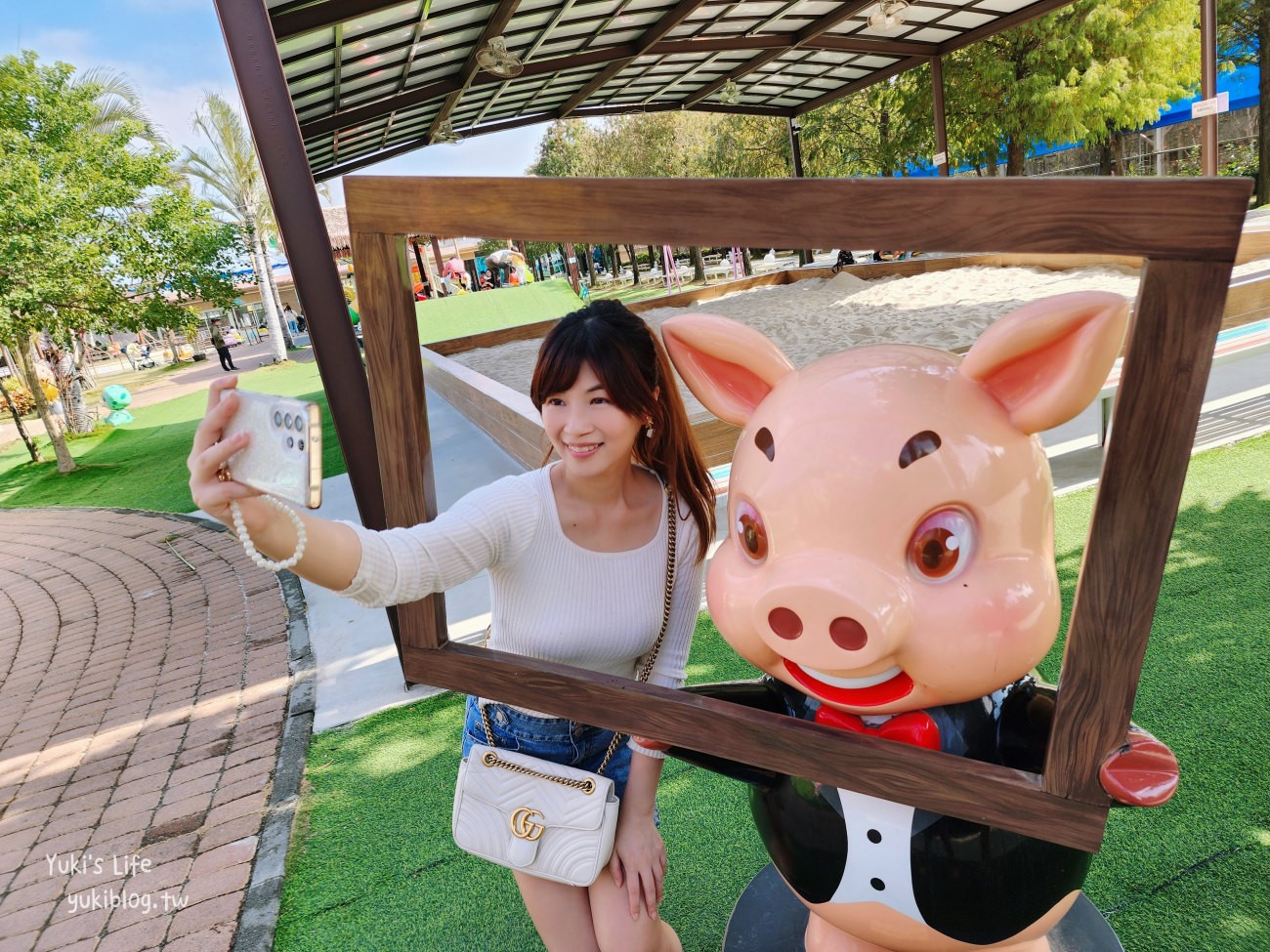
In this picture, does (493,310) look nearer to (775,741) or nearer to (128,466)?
(128,466)

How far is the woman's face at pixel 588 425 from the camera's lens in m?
1.62

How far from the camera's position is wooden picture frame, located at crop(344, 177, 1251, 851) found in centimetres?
91

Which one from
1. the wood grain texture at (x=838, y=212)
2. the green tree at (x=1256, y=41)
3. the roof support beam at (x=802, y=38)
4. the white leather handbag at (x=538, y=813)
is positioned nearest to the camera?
the wood grain texture at (x=838, y=212)

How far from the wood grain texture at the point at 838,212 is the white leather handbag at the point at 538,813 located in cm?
80

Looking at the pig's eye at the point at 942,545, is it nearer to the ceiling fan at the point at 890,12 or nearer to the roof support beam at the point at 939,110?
the ceiling fan at the point at 890,12

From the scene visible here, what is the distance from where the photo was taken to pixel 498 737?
1.88 metres

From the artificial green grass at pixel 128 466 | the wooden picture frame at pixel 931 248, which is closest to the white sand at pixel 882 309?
the artificial green grass at pixel 128 466

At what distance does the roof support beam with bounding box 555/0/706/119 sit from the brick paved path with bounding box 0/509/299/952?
7897mm

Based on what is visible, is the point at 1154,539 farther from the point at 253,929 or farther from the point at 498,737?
the point at 253,929

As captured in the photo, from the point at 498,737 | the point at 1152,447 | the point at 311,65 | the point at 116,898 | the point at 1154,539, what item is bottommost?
the point at 116,898

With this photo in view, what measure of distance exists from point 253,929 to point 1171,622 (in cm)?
355

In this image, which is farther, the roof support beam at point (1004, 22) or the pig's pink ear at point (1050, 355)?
the roof support beam at point (1004, 22)

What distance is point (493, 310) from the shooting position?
14648 mm

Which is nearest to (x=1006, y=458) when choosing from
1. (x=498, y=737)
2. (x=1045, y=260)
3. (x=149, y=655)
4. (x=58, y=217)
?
(x=498, y=737)
